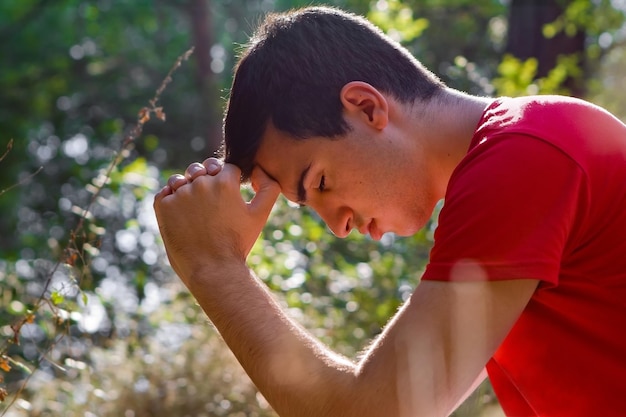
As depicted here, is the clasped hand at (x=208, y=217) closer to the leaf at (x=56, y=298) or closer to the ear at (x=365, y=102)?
the ear at (x=365, y=102)

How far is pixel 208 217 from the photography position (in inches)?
84.8

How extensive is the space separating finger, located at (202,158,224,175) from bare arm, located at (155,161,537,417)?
83 mm

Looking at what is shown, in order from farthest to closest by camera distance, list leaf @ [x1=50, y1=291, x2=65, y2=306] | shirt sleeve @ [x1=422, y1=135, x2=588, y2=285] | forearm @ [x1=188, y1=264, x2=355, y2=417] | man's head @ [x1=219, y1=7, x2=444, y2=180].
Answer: leaf @ [x1=50, y1=291, x2=65, y2=306] < man's head @ [x1=219, y1=7, x2=444, y2=180] < forearm @ [x1=188, y1=264, x2=355, y2=417] < shirt sleeve @ [x1=422, y1=135, x2=588, y2=285]

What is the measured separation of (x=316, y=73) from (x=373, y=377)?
817mm

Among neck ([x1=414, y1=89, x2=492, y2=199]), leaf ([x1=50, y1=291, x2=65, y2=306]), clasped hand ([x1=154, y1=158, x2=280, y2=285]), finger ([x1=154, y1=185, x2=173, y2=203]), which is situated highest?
neck ([x1=414, y1=89, x2=492, y2=199])

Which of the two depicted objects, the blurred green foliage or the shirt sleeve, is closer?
the shirt sleeve

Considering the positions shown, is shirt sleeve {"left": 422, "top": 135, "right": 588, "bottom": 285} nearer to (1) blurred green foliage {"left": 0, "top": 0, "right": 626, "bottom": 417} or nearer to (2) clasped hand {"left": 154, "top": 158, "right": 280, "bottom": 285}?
(2) clasped hand {"left": 154, "top": 158, "right": 280, "bottom": 285}

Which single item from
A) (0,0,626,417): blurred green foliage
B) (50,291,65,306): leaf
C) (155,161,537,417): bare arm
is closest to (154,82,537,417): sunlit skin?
(155,161,537,417): bare arm

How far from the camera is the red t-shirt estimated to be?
1.69 meters

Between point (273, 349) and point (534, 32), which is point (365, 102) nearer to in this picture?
point (273, 349)

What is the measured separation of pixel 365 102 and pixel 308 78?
15 cm

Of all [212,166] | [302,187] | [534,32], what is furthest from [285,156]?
[534,32]

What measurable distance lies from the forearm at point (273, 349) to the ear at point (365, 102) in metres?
0.45

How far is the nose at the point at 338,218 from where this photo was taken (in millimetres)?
2285
